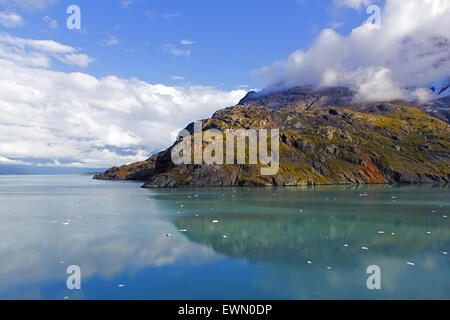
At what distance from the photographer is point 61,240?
3544cm

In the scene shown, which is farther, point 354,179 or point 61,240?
point 354,179

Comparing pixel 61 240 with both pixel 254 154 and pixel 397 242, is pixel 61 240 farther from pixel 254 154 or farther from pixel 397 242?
pixel 254 154

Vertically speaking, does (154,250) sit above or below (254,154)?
below

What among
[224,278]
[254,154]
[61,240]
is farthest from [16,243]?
[254,154]

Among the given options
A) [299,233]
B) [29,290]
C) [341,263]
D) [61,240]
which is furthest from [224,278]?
[61,240]

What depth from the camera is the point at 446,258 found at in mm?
27734

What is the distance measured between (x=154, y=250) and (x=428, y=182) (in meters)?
192

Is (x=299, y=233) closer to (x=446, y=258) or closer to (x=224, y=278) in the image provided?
(x=446, y=258)

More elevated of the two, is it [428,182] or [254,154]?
[254,154]

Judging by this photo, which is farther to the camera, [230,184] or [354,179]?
[354,179]

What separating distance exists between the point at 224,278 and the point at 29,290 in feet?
38.2
